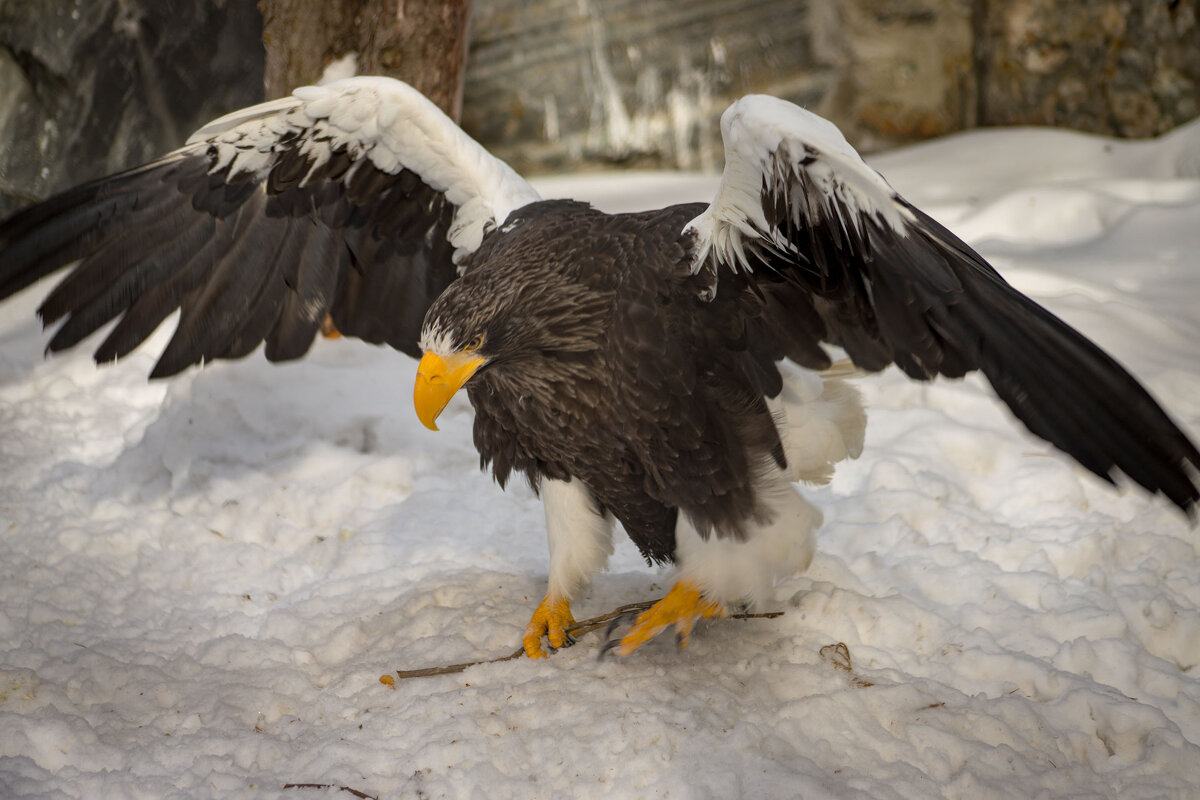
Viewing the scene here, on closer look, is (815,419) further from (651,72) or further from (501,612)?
(651,72)

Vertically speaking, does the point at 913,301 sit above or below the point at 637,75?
below

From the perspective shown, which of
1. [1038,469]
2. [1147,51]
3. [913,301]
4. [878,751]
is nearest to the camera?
[913,301]

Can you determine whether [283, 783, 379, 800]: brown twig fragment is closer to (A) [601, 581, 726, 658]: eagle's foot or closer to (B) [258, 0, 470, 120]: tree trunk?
(A) [601, 581, 726, 658]: eagle's foot

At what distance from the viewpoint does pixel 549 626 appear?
283cm

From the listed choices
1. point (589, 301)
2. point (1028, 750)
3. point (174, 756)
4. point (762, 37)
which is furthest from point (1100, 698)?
point (762, 37)

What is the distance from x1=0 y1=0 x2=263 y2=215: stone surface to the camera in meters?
6.08

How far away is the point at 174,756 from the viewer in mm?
2256

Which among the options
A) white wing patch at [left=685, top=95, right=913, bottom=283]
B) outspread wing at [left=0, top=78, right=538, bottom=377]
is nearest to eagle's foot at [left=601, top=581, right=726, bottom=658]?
white wing patch at [left=685, top=95, right=913, bottom=283]

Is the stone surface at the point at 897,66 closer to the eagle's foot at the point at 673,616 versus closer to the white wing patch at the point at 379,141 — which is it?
the white wing patch at the point at 379,141

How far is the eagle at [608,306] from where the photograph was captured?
2.01 meters

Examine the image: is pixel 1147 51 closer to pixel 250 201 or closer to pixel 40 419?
pixel 250 201

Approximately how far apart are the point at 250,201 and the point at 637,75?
5256 millimetres

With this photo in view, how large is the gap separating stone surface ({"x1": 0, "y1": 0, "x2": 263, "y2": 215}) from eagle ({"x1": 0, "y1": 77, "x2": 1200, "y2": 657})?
12.7 feet

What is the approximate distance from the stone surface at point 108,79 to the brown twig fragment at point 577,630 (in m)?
5.09
